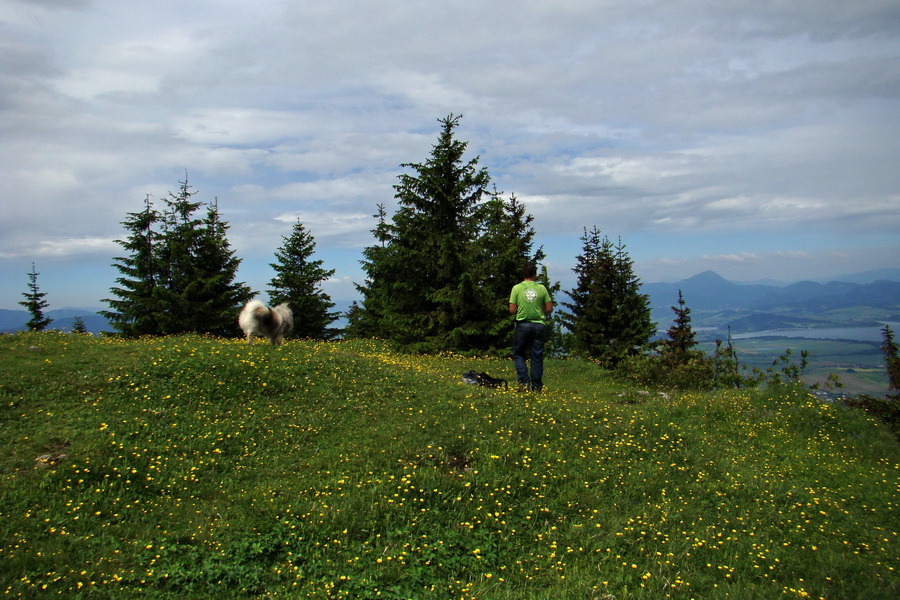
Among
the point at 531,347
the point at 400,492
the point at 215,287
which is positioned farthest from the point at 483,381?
the point at 215,287

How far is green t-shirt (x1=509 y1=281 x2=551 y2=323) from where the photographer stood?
1356 cm

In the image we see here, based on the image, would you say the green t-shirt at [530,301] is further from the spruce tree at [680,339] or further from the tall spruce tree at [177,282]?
the tall spruce tree at [177,282]

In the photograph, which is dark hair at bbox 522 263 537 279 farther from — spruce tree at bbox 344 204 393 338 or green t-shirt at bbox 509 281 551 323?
spruce tree at bbox 344 204 393 338

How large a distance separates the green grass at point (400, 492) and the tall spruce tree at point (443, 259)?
1229 cm

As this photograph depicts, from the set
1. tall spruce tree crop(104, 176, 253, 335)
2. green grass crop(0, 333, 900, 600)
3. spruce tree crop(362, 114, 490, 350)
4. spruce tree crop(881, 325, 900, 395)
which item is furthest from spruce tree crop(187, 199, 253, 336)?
spruce tree crop(881, 325, 900, 395)

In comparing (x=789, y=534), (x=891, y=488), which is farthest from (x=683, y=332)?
(x=789, y=534)

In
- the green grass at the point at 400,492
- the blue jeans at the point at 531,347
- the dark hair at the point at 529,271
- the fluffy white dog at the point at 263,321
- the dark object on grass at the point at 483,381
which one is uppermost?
the dark hair at the point at 529,271

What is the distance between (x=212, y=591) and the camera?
5527 millimetres

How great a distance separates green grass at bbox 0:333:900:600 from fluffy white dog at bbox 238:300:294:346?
13.8ft

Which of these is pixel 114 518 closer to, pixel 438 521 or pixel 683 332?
pixel 438 521

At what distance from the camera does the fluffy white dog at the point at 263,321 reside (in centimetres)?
1705

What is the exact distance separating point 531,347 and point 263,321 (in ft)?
31.4

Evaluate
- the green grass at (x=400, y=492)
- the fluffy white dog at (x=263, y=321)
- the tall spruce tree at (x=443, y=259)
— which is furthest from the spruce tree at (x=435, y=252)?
the green grass at (x=400, y=492)

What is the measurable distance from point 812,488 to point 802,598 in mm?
4359
